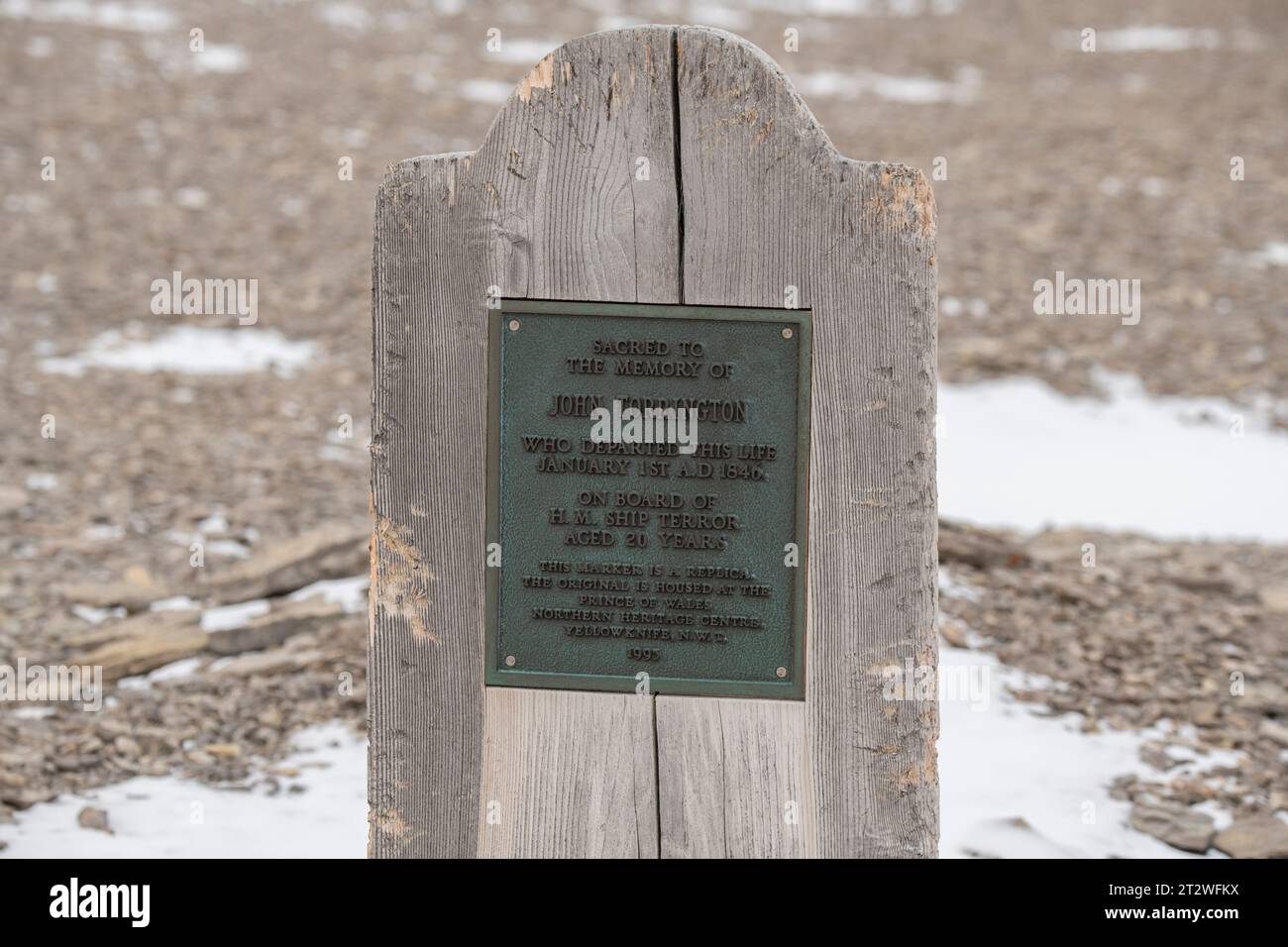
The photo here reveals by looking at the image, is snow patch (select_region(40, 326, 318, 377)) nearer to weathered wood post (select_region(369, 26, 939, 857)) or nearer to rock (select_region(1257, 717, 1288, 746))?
weathered wood post (select_region(369, 26, 939, 857))

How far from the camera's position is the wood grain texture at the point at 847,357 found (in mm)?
2654

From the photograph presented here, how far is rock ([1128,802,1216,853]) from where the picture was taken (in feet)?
11.5

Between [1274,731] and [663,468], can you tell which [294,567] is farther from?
[1274,731]

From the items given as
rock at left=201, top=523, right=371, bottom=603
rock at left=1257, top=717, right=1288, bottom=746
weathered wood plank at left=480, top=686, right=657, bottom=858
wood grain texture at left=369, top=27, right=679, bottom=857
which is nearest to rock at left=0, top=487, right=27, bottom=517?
rock at left=201, top=523, right=371, bottom=603

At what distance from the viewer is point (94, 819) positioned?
3.52 m

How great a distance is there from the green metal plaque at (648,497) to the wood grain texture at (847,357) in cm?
6

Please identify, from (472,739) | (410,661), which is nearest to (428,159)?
(410,661)

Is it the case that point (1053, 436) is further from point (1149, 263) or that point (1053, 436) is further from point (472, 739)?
point (472, 739)

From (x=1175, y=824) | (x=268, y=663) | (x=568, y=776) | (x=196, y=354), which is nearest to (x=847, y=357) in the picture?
(x=568, y=776)

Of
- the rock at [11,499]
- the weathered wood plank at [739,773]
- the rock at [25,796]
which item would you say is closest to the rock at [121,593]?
the rock at [11,499]

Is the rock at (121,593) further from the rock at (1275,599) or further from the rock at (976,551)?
the rock at (1275,599)

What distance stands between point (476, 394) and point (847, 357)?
2.58 feet

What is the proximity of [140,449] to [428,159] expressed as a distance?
4083 millimetres

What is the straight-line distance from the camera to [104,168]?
994 centimetres
